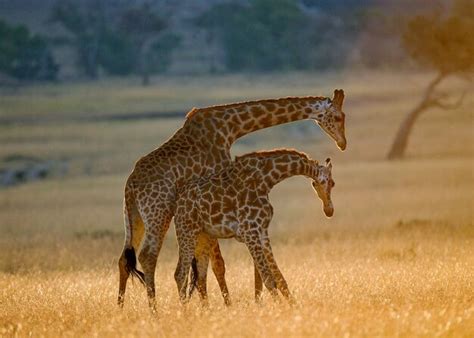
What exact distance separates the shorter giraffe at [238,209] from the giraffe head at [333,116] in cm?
85

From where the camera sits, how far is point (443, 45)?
4128cm

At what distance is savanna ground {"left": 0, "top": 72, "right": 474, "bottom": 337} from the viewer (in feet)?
35.9

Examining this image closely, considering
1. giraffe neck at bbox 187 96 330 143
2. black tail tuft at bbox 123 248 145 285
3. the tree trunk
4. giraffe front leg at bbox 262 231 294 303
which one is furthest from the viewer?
the tree trunk

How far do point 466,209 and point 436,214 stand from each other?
24.4 inches

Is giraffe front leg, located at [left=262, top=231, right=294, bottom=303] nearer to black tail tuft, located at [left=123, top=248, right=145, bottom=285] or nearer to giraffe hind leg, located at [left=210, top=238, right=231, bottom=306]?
giraffe hind leg, located at [left=210, top=238, right=231, bottom=306]

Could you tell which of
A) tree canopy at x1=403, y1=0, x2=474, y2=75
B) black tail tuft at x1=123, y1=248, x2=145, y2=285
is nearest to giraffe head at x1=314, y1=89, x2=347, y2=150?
black tail tuft at x1=123, y1=248, x2=145, y2=285

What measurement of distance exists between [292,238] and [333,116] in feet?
28.1

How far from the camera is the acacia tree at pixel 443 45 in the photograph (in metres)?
40.8

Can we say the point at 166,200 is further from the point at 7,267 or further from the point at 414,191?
the point at 414,191

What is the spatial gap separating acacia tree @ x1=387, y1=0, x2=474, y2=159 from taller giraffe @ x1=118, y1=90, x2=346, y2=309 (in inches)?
1045

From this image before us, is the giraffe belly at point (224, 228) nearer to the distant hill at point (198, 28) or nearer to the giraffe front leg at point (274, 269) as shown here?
the giraffe front leg at point (274, 269)

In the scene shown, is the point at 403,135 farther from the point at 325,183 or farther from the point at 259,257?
the point at 259,257

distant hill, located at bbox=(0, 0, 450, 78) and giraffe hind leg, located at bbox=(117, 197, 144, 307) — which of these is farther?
distant hill, located at bbox=(0, 0, 450, 78)

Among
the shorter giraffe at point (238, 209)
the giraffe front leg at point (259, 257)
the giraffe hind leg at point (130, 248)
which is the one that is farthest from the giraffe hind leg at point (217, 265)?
the giraffe front leg at point (259, 257)
